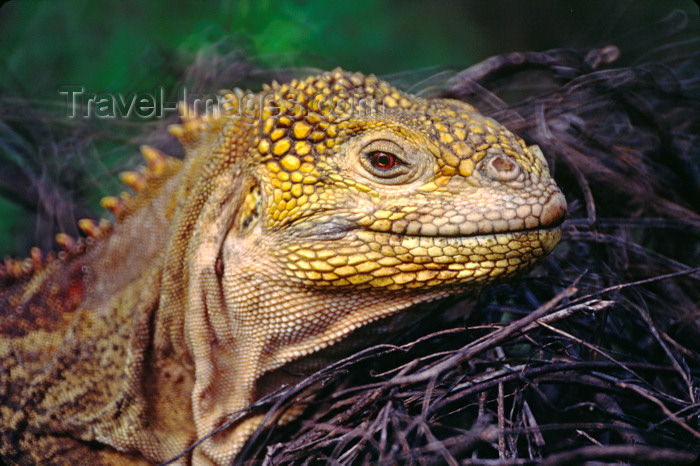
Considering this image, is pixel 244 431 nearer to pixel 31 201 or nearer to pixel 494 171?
pixel 494 171

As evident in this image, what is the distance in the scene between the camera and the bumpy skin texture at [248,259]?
6.04ft

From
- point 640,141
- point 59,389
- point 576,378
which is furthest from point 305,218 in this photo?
point 640,141

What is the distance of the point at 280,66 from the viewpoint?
3.29 metres

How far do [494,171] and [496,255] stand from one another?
1.02ft

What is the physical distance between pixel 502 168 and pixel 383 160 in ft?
1.41

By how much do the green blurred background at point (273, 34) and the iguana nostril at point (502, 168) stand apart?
1.24 metres

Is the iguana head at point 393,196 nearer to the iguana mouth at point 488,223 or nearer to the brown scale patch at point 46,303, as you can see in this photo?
the iguana mouth at point 488,223

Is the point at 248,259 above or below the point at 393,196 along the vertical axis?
below

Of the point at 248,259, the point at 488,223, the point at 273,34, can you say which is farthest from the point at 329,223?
the point at 273,34

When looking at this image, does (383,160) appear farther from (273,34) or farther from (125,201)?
(273,34)

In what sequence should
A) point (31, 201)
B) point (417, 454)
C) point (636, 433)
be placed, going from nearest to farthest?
point (417, 454) < point (636, 433) < point (31, 201)

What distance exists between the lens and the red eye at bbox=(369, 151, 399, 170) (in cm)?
193

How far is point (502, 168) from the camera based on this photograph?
1874 mm

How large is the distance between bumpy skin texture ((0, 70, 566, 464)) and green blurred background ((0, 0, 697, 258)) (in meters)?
0.90
